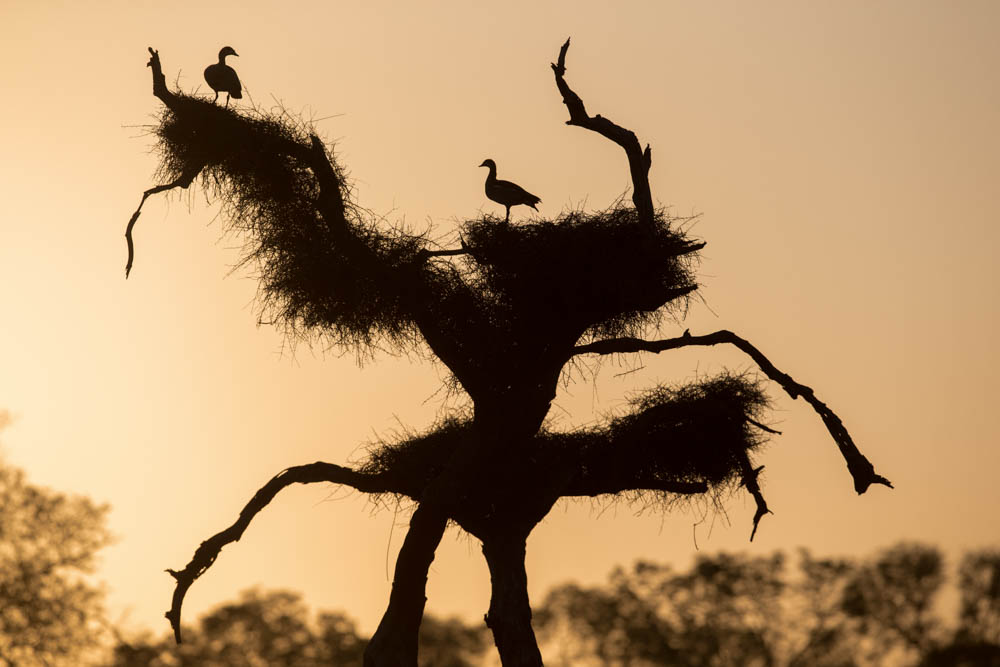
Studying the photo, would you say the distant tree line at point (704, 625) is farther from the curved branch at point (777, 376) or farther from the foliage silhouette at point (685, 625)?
the curved branch at point (777, 376)

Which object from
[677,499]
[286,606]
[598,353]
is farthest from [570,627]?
[598,353]

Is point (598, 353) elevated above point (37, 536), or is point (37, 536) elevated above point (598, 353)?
point (37, 536)

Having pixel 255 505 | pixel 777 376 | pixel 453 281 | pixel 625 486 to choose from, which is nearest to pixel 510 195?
pixel 453 281

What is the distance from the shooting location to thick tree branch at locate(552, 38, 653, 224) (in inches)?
464

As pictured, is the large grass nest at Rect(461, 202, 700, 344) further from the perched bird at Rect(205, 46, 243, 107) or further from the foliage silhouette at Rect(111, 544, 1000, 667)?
the foliage silhouette at Rect(111, 544, 1000, 667)

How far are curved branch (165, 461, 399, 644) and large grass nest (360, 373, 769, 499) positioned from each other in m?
1.17

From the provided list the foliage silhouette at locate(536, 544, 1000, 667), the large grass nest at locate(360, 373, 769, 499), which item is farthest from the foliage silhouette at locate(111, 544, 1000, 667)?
the large grass nest at locate(360, 373, 769, 499)

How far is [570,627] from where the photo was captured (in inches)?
1260

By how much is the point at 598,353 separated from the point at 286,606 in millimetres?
22838

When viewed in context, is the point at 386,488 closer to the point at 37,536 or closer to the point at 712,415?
the point at 712,415

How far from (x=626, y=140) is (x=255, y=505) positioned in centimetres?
481

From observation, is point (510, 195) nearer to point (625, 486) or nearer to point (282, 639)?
point (625, 486)

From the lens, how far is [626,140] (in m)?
12.1

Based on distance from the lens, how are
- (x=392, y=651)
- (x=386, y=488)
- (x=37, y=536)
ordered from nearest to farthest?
(x=392, y=651) < (x=386, y=488) < (x=37, y=536)
